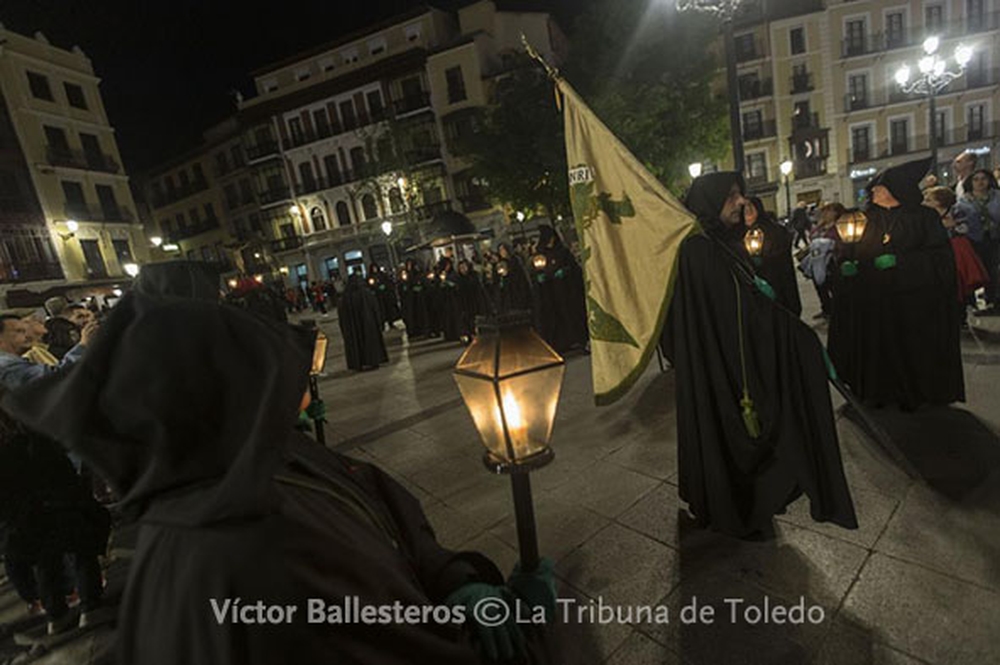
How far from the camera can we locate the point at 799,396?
278 cm

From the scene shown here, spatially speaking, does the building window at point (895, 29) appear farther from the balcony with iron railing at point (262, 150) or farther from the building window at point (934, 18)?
the balcony with iron railing at point (262, 150)

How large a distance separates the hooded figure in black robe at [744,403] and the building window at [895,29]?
4331 cm

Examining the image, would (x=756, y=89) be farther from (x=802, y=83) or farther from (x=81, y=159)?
(x=81, y=159)

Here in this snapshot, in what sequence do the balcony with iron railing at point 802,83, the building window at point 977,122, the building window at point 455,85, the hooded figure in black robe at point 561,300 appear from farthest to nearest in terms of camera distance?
the balcony with iron railing at point 802,83
the building window at point 455,85
the building window at point 977,122
the hooded figure in black robe at point 561,300

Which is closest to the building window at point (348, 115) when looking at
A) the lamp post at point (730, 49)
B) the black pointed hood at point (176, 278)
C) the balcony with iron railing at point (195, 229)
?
the balcony with iron railing at point (195, 229)

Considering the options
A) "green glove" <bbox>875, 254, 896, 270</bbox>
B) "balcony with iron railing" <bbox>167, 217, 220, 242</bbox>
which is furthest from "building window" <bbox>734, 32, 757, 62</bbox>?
"balcony with iron railing" <bbox>167, 217, 220, 242</bbox>

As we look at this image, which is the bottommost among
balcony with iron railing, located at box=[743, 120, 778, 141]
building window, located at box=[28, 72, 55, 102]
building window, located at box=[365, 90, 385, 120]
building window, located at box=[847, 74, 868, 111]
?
balcony with iron railing, located at box=[743, 120, 778, 141]

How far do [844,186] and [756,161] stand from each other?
637cm

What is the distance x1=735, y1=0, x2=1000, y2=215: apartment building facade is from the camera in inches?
1248

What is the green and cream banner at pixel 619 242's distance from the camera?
302 cm

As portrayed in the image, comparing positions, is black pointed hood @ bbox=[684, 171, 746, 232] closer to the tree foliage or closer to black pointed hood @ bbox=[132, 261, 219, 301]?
black pointed hood @ bbox=[132, 261, 219, 301]

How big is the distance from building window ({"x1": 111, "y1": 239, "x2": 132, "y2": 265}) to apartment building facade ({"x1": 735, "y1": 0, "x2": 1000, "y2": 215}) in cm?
4397

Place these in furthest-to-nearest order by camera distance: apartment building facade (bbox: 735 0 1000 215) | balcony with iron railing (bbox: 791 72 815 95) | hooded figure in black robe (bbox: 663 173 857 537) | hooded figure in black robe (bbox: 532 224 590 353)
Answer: balcony with iron railing (bbox: 791 72 815 95) → apartment building facade (bbox: 735 0 1000 215) → hooded figure in black robe (bbox: 532 224 590 353) → hooded figure in black robe (bbox: 663 173 857 537)

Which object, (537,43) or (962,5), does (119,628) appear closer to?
(537,43)
